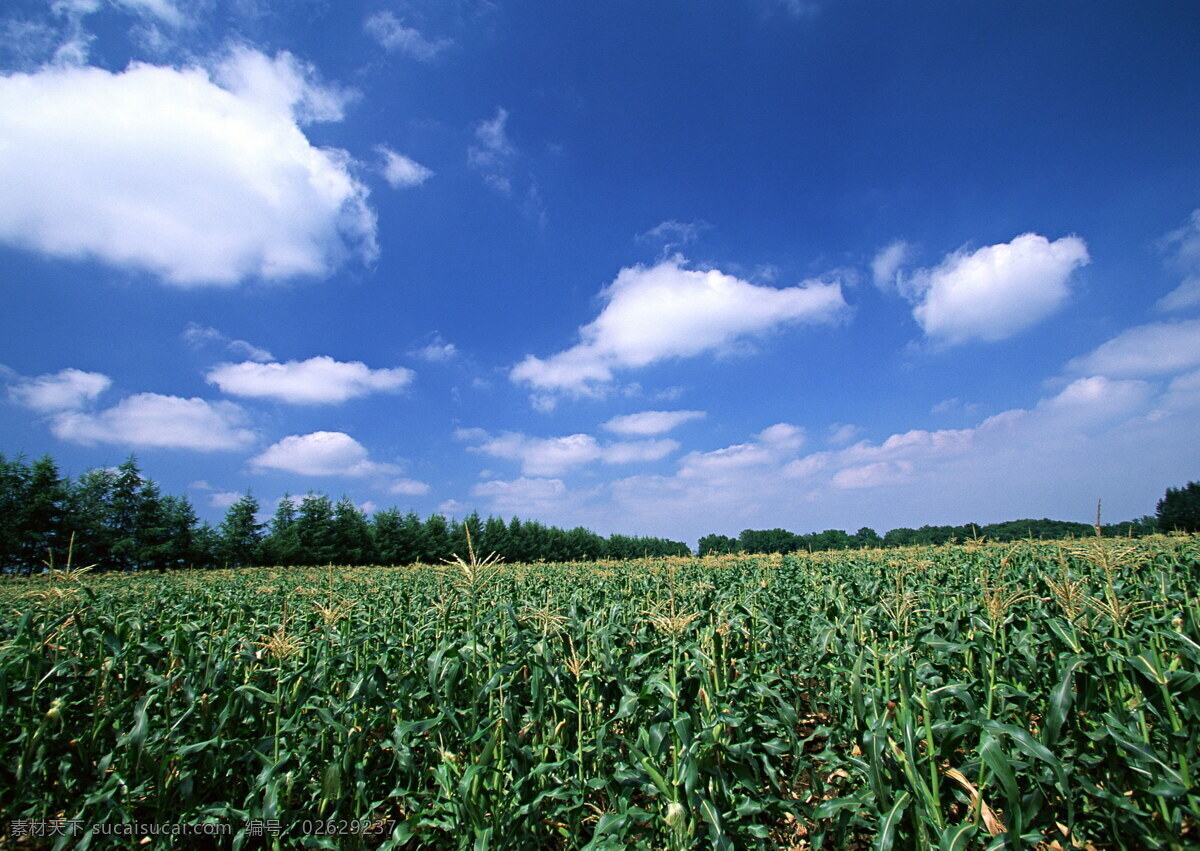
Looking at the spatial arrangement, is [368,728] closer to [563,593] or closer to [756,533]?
[563,593]

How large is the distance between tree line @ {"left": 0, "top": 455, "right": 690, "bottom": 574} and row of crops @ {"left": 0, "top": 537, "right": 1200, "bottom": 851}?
35.6 m

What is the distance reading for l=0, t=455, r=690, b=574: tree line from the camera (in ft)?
160

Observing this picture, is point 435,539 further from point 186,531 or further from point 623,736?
point 623,736

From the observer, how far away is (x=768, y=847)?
13.2ft

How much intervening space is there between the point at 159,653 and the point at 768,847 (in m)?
6.63

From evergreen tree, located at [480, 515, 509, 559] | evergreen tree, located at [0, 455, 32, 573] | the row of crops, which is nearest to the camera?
the row of crops

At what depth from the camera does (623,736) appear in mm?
5051

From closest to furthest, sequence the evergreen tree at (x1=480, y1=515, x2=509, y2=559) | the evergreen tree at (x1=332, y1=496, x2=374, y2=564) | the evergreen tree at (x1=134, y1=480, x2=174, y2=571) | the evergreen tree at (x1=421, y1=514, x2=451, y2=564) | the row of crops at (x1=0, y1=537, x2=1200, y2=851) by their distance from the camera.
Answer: the row of crops at (x1=0, y1=537, x2=1200, y2=851) → the evergreen tree at (x1=134, y1=480, x2=174, y2=571) → the evergreen tree at (x1=332, y1=496, x2=374, y2=564) → the evergreen tree at (x1=421, y1=514, x2=451, y2=564) → the evergreen tree at (x1=480, y1=515, x2=509, y2=559)

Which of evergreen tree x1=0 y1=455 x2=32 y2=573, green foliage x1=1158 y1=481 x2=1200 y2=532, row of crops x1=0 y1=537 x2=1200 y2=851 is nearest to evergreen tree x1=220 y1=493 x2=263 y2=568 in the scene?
evergreen tree x1=0 y1=455 x2=32 y2=573

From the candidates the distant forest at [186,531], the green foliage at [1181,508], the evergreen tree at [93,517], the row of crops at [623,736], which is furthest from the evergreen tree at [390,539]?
the green foliage at [1181,508]

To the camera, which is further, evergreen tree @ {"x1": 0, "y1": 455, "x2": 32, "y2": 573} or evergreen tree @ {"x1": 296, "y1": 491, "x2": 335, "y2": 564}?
evergreen tree @ {"x1": 296, "y1": 491, "x2": 335, "y2": 564}

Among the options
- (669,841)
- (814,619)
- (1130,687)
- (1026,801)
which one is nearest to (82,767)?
(669,841)

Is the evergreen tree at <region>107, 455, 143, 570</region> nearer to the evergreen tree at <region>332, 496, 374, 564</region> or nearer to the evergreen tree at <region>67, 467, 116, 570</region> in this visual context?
the evergreen tree at <region>67, 467, 116, 570</region>

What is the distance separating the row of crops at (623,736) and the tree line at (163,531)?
1401 inches
